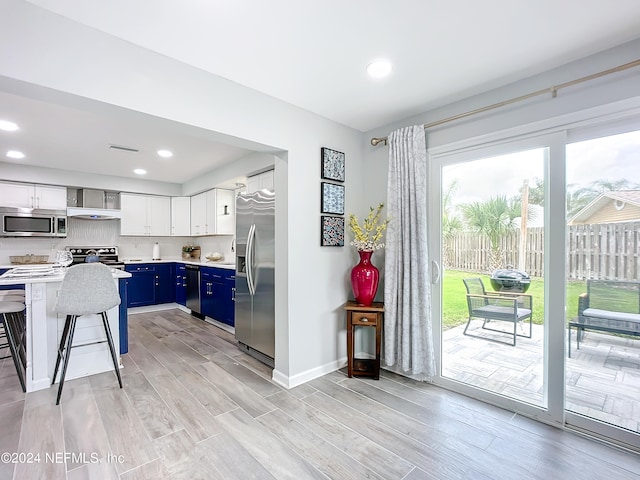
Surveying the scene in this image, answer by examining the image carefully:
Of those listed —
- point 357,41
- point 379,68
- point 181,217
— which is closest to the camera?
point 357,41

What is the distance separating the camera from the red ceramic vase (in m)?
2.99

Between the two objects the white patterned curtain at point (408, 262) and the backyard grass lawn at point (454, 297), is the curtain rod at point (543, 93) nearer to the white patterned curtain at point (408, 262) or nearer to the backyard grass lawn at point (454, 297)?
the white patterned curtain at point (408, 262)

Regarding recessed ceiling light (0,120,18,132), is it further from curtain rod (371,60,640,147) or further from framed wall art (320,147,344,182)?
curtain rod (371,60,640,147)

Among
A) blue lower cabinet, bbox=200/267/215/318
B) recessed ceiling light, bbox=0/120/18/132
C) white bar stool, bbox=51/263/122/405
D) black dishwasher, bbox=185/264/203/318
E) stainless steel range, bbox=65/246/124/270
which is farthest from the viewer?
stainless steel range, bbox=65/246/124/270

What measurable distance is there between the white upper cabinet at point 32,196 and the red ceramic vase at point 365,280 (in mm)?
5142

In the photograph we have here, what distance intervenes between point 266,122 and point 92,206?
4.63 metres

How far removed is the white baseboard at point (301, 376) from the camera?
9.18ft

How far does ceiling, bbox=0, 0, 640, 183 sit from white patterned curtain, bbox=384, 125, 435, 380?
503mm

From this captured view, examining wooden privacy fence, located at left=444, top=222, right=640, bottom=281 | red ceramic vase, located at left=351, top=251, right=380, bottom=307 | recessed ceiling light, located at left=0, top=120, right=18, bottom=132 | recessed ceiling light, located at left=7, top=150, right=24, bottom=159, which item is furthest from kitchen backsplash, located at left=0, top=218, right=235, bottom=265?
wooden privacy fence, located at left=444, top=222, right=640, bottom=281

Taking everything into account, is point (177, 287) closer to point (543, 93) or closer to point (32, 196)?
point (32, 196)

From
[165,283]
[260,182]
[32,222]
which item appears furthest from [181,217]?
[260,182]

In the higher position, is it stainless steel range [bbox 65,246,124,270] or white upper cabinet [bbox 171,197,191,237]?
white upper cabinet [bbox 171,197,191,237]

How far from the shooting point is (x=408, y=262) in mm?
2852

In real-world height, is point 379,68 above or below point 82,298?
above
